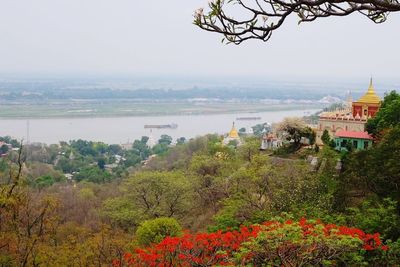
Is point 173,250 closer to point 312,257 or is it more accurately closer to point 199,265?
point 199,265

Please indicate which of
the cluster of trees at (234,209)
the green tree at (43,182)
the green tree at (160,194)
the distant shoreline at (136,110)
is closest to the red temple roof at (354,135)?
the cluster of trees at (234,209)

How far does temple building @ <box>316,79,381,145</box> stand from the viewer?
63.9 ft

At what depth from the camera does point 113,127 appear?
3339 inches

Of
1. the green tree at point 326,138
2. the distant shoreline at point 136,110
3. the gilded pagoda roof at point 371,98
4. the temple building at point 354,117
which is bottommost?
the distant shoreline at point 136,110

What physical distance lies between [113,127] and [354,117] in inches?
2666

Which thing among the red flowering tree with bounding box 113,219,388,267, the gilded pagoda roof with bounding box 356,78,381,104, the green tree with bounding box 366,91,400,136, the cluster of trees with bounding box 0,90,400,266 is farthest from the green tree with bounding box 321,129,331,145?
the red flowering tree with bounding box 113,219,388,267

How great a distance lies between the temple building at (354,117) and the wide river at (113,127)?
49.1 meters

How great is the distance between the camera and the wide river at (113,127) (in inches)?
2817

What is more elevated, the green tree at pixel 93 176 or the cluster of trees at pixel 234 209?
the cluster of trees at pixel 234 209

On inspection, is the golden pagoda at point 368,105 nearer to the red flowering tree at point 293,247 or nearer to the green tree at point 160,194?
the green tree at point 160,194

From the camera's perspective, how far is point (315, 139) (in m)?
19.5

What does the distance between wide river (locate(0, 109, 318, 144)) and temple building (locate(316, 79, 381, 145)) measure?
49148 millimetres

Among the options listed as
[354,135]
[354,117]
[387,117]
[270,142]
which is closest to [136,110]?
[270,142]

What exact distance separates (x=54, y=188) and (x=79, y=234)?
576 inches
